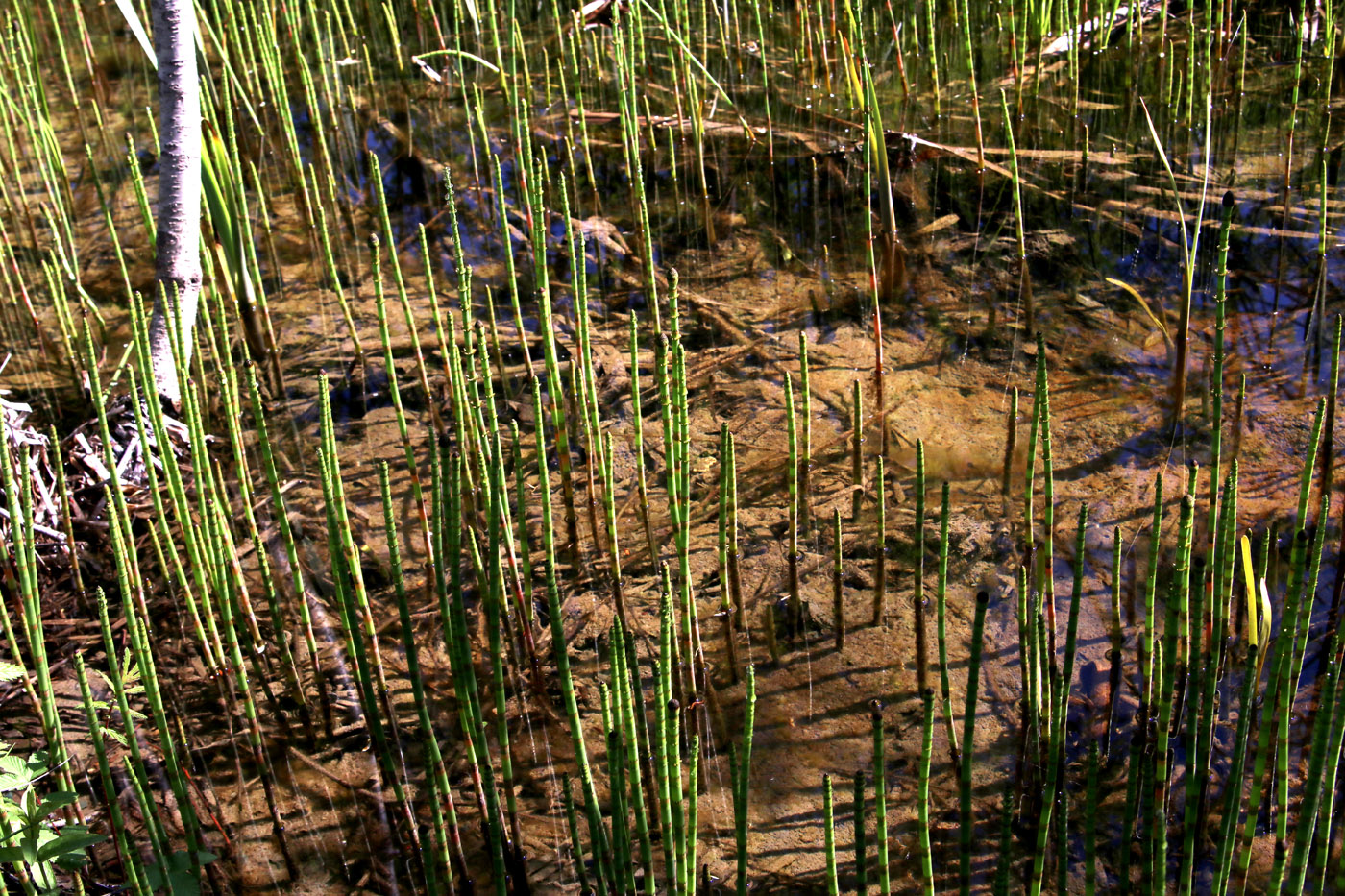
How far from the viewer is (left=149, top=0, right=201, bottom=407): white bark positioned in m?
1.95

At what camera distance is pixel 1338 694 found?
1022 mm

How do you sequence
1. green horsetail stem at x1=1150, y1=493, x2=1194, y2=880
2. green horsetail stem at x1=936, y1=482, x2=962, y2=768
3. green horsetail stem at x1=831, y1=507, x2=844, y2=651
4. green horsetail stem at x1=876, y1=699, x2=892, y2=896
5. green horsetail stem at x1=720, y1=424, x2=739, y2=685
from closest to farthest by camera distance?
green horsetail stem at x1=876, y1=699, x2=892, y2=896
green horsetail stem at x1=1150, y1=493, x2=1194, y2=880
green horsetail stem at x1=936, y1=482, x2=962, y2=768
green horsetail stem at x1=720, y1=424, x2=739, y2=685
green horsetail stem at x1=831, y1=507, x2=844, y2=651

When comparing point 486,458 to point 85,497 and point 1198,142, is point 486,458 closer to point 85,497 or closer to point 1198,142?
point 85,497

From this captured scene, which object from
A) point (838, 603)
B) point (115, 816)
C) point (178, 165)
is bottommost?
point (838, 603)

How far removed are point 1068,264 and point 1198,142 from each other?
716 millimetres

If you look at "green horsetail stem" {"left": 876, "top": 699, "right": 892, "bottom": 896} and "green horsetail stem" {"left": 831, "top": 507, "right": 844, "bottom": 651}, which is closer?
"green horsetail stem" {"left": 876, "top": 699, "right": 892, "bottom": 896}

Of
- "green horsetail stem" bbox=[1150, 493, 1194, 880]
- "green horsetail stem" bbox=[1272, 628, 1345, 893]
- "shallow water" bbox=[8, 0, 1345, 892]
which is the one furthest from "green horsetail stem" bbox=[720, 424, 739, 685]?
"green horsetail stem" bbox=[1272, 628, 1345, 893]

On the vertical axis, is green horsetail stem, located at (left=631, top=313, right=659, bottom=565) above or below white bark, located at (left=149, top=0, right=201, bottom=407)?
below

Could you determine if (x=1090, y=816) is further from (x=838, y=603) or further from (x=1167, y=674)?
(x=838, y=603)

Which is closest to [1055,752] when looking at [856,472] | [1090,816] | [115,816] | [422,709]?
[1090,816]

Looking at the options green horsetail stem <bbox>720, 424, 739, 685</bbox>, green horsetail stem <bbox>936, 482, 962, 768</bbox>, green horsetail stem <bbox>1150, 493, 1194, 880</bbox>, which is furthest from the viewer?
green horsetail stem <bbox>720, 424, 739, 685</bbox>

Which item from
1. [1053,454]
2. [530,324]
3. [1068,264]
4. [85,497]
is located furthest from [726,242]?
[85,497]

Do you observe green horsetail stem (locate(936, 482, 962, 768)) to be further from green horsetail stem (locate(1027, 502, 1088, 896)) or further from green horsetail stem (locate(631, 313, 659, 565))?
green horsetail stem (locate(631, 313, 659, 565))

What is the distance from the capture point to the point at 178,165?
2008 millimetres
